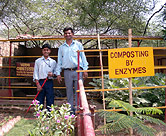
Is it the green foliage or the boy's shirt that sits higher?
the boy's shirt

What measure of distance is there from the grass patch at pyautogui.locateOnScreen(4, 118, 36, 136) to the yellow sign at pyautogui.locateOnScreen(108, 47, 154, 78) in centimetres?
192

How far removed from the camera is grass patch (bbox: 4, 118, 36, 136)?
308 cm

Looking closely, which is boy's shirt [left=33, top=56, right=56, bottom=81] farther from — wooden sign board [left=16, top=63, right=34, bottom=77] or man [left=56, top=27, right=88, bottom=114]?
wooden sign board [left=16, top=63, right=34, bottom=77]

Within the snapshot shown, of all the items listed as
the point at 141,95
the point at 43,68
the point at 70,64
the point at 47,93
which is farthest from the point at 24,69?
the point at 141,95

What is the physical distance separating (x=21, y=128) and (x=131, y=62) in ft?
8.63

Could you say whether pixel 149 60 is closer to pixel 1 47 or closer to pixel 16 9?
pixel 1 47

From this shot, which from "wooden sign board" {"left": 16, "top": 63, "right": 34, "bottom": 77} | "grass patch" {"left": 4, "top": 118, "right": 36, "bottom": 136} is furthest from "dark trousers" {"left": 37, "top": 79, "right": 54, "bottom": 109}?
"wooden sign board" {"left": 16, "top": 63, "right": 34, "bottom": 77}

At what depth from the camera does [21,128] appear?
3.36 metres

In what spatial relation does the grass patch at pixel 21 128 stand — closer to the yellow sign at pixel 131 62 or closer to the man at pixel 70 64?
the man at pixel 70 64

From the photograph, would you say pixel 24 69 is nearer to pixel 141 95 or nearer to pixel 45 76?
pixel 45 76

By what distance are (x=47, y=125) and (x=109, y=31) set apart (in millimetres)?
9835

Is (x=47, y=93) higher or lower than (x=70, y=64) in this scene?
lower

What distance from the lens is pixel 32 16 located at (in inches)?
439

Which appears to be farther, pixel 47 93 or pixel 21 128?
pixel 47 93
